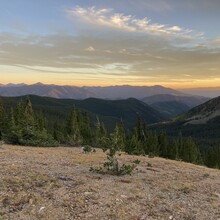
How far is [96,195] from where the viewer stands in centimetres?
1716

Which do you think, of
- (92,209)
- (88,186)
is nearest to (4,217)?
(92,209)

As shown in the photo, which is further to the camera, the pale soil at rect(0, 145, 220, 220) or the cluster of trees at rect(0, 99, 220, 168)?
the cluster of trees at rect(0, 99, 220, 168)

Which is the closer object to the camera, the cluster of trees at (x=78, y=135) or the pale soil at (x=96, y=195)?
the pale soil at (x=96, y=195)

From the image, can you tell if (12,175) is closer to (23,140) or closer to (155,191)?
(155,191)

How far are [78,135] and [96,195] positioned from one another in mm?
64760

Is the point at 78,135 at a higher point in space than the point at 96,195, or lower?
lower

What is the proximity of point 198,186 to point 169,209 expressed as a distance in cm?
721

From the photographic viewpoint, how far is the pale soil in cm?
1450

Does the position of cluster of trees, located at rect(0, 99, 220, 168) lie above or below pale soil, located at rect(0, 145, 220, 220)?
below

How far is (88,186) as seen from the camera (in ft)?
61.8

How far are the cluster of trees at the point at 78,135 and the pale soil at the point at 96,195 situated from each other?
13.6ft

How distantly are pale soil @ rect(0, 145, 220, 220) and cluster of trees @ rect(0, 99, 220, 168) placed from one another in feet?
13.6

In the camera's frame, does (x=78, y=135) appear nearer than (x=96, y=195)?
No

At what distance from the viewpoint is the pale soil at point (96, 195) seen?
47.6 feet
